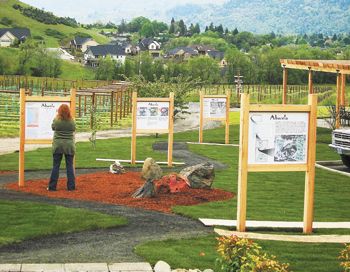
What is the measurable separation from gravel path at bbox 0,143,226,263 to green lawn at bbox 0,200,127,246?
27cm

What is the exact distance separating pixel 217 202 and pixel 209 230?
3.18 m

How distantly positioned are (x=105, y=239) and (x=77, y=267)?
2.17 metres

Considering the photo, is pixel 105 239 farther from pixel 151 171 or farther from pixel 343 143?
pixel 343 143

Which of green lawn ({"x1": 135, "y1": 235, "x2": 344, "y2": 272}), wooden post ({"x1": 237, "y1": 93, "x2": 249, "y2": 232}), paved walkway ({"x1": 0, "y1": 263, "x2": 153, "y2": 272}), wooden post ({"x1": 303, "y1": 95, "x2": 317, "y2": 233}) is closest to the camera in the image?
paved walkway ({"x1": 0, "y1": 263, "x2": 153, "y2": 272})

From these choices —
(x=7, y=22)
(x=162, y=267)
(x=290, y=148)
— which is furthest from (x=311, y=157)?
(x=7, y=22)

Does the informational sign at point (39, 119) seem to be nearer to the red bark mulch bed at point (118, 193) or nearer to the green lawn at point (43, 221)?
the red bark mulch bed at point (118, 193)

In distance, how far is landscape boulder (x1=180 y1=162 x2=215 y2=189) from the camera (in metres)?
18.2

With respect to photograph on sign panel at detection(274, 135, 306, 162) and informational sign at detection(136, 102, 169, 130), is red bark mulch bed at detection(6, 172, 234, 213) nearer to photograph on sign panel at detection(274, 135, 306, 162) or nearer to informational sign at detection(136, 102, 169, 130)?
photograph on sign panel at detection(274, 135, 306, 162)

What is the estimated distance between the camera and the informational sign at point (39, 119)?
1930 centimetres

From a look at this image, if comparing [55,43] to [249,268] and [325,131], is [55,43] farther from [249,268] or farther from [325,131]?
[249,268]

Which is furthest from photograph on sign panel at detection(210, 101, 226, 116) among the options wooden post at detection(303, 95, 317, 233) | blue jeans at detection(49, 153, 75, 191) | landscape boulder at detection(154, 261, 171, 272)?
landscape boulder at detection(154, 261, 171, 272)

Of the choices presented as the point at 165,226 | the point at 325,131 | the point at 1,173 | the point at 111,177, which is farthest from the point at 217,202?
the point at 325,131

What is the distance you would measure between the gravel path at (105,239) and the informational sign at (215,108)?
1757 centimetres

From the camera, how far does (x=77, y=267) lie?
1058 centimetres
